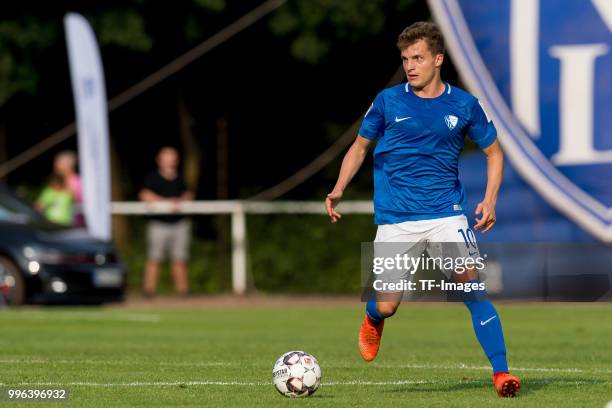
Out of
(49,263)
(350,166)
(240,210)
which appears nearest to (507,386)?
(350,166)

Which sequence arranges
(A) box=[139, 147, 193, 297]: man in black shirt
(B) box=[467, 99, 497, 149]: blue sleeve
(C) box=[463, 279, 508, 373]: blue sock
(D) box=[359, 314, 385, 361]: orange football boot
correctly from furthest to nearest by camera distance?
(A) box=[139, 147, 193, 297]: man in black shirt
(D) box=[359, 314, 385, 361]: orange football boot
(B) box=[467, 99, 497, 149]: blue sleeve
(C) box=[463, 279, 508, 373]: blue sock

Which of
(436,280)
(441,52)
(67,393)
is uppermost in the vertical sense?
(441,52)

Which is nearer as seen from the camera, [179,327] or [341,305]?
[179,327]

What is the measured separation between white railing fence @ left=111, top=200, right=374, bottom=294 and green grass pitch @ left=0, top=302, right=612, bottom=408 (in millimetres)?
3611

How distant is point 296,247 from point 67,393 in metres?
16.7

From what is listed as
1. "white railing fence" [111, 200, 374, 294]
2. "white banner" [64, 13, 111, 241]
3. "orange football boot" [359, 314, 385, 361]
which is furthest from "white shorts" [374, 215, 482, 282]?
"white railing fence" [111, 200, 374, 294]

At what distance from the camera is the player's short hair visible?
388 inches

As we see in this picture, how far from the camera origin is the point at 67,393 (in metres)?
9.96

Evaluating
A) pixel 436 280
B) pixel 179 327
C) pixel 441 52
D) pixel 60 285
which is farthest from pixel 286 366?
pixel 60 285

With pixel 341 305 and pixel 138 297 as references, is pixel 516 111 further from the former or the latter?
pixel 138 297

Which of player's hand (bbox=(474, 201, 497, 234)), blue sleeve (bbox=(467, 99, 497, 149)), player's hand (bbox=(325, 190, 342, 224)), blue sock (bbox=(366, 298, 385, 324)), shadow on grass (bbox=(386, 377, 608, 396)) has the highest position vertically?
blue sleeve (bbox=(467, 99, 497, 149))

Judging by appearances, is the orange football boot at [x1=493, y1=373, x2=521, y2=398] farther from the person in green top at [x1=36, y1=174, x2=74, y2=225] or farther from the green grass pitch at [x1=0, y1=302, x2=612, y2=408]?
the person in green top at [x1=36, y1=174, x2=74, y2=225]

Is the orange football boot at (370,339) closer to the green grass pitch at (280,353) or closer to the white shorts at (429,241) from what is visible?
the green grass pitch at (280,353)

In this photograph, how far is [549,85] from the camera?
22.1 meters
